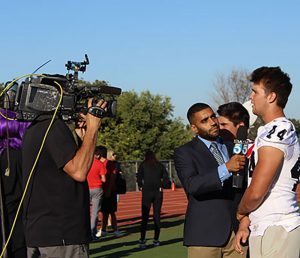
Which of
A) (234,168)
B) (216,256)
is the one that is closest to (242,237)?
(234,168)

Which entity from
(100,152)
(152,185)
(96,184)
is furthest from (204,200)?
(100,152)

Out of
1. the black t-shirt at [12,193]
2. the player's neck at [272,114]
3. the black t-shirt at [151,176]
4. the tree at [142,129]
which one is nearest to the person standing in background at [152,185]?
the black t-shirt at [151,176]

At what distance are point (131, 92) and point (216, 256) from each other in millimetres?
49240

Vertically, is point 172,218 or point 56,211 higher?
point 56,211

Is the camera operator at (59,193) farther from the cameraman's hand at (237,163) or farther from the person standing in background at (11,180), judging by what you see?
the cameraman's hand at (237,163)

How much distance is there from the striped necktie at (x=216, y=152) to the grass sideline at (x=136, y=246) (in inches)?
230

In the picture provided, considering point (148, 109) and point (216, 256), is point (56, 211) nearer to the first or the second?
point (216, 256)

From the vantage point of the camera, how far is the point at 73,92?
14.0 feet

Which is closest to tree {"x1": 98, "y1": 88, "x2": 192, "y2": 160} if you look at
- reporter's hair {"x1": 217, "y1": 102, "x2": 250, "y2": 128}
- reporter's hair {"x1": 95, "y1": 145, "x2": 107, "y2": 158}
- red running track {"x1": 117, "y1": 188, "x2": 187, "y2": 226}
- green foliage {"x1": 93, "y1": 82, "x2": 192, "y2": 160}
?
green foliage {"x1": 93, "y1": 82, "x2": 192, "y2": 160}

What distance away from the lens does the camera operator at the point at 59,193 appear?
13.7 ft

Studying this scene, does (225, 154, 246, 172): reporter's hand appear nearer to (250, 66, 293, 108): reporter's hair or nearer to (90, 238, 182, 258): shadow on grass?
(250, 66, 293, 108): reporter's hair

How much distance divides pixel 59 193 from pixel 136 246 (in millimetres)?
8806

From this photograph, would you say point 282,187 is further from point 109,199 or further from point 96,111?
point 109,199

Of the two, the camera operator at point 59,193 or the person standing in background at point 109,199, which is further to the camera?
the person standing in background at point 109,199
